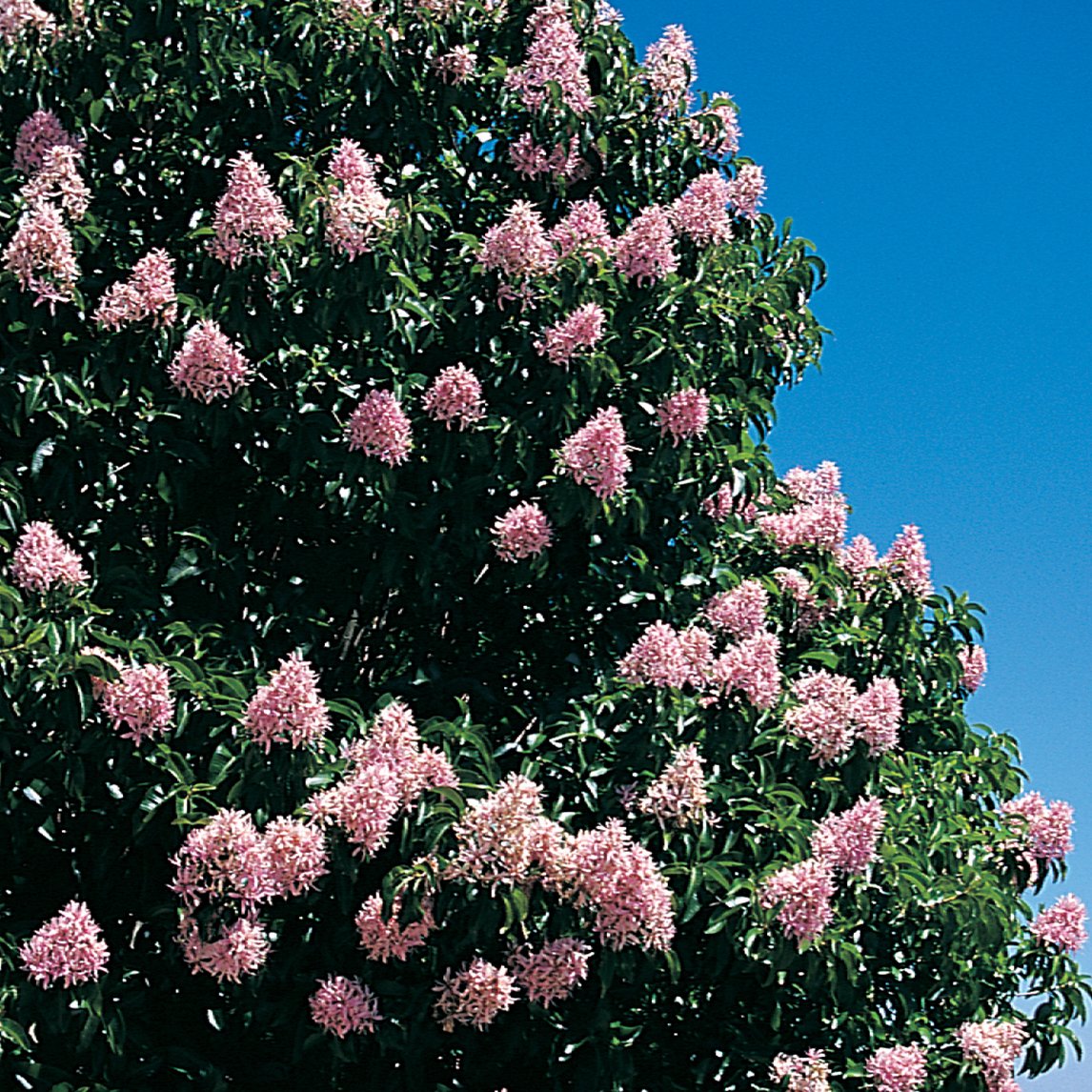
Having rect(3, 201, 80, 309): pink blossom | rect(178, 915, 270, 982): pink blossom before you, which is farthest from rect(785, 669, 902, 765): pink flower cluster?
rect(3, 201, 80, 309): pink blossom

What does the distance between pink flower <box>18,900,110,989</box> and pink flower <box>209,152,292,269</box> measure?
8.90 ft

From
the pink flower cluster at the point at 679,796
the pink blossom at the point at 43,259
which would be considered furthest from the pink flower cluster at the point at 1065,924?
the pink blossom at the point at 43,259

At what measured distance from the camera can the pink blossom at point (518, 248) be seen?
7.00 m

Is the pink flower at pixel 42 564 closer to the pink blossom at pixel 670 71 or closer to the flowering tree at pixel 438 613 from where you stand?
the flowering tree at pixel 438 613

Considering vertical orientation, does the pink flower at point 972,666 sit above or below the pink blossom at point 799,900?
above

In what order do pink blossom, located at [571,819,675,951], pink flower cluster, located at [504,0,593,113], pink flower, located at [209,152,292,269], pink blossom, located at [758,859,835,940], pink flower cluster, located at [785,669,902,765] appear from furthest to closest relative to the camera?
pink flower cluster, located at [504,0,593,113] → pink flower cluster, located at [785,669,902,765] → pink flower, located at [209,152,292,269] → pink blossom, located at [758,859,835,940] → pink blossom, located at [571,819,675,951]

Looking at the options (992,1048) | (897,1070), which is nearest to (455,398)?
(897,1070)

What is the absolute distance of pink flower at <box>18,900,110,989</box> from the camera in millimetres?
5969

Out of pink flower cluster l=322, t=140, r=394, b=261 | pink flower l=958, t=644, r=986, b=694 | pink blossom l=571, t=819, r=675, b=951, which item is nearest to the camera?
pink blossom l=571, t=819, r=675, b=951

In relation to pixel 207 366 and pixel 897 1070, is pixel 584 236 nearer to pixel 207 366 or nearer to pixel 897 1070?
pixel 207 366

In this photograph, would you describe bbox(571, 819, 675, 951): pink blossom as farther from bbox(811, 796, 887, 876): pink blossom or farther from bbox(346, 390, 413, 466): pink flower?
bbox(346, 390, 413, 466): pink flower

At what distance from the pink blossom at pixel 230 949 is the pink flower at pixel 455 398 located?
2.23 meters

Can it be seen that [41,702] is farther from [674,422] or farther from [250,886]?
[674,422]

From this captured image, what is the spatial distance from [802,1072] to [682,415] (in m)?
2.92
